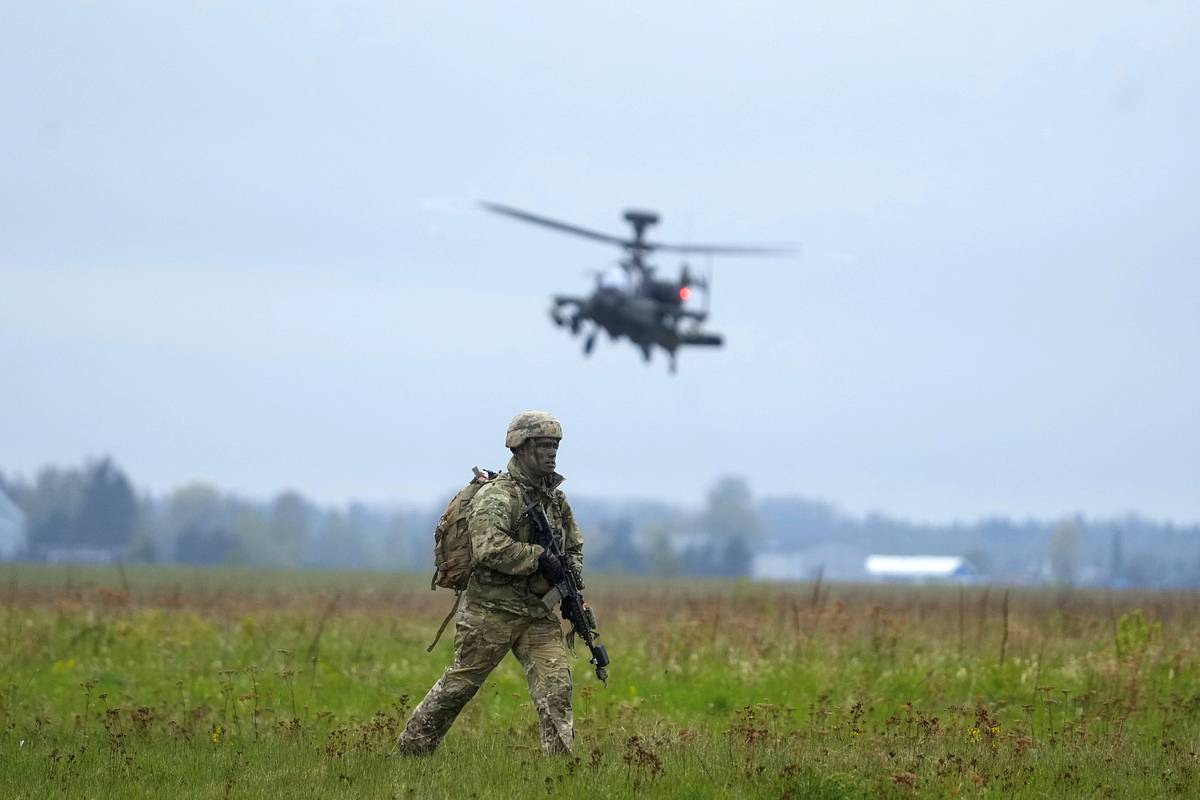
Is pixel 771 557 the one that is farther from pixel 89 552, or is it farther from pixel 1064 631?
pixel 1064 631

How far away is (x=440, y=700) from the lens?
11.2 metres

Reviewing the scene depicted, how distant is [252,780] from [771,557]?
15226 cm

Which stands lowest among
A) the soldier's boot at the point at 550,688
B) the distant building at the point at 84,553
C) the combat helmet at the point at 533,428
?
the distant building at the point at 84,553

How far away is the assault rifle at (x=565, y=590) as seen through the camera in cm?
1116

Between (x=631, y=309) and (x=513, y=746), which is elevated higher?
(x=631, y=309)

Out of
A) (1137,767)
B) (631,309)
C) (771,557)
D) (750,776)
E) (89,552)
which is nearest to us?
(750,776)

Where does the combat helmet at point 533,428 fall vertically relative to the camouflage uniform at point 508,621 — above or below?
above

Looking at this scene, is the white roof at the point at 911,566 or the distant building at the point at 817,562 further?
the distant building at the point at 817,562

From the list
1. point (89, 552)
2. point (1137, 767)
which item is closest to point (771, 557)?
point (89, 552)

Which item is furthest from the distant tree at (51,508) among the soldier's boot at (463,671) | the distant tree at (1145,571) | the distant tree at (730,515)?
the soldier's boot at (463,671)

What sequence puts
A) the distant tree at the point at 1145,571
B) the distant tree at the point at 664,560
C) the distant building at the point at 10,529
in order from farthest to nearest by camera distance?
1. the distant tree at the point at 1145,571
2. the distant building at the point at 10,529
3. the distant tree at the point at 664,560

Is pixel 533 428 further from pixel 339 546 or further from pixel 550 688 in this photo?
pixel 339 546

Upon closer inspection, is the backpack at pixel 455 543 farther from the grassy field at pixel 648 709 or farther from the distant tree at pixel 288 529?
the distant tree at pixel 288 529

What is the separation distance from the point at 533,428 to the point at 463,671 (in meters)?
1.65
